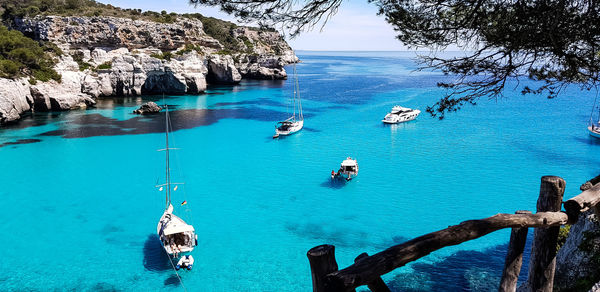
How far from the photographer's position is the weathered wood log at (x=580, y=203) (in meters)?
5.01

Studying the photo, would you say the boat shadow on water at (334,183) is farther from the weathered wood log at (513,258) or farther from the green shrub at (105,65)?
the green shrub at (105,65)

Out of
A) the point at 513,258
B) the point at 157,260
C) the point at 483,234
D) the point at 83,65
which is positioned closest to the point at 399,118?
the point at 157,260

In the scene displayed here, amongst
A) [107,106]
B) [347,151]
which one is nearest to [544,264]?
[347,151]

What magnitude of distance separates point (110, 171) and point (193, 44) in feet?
168

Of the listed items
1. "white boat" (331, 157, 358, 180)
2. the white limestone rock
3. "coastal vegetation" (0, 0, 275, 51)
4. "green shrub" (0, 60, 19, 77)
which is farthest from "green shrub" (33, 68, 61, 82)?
"white boat" (331, 157, 358, 180)

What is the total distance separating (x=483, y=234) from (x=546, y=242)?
2.49 m

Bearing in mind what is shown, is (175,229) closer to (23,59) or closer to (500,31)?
(500,31)

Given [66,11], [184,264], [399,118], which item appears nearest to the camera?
[184,264]

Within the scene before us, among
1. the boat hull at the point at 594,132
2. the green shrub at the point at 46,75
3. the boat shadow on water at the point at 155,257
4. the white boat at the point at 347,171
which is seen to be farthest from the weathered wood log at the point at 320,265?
the green shrub at the point at 46,75

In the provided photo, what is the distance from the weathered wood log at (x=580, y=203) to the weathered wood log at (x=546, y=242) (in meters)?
0.25

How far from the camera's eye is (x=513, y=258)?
6.37m

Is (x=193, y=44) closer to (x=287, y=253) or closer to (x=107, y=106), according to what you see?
(x=107, y=106)

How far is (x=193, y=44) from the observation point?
74188mm

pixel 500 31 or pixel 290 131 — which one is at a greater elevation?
pixel 500 31
